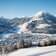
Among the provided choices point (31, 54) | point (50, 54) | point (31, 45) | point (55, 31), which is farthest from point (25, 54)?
point (55, 31)

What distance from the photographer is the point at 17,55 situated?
27.1 metres

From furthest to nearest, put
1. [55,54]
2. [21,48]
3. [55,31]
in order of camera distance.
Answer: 1. [55,31]
2. [21,48]
3. [55,54]

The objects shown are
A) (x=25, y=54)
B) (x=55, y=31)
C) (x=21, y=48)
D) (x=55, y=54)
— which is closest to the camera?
(x=55, y=54)

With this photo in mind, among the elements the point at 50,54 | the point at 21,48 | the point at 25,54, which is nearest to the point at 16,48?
the point at 21,48

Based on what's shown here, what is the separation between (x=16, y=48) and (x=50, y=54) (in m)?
8.85

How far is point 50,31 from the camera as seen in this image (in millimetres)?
199000

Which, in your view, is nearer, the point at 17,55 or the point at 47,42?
the point at 17,55

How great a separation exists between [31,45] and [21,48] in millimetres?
2693

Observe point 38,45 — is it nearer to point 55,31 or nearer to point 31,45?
point 31,45

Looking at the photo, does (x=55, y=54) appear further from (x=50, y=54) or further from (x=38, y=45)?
(x=38, y=45)


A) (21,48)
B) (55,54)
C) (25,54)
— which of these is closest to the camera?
(55,54)

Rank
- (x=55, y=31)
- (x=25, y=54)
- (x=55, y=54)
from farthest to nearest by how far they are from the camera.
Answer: (x=55, y=31)
(x=25, y=54)
(x=55, y=54)

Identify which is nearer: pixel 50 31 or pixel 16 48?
pixel 16 48

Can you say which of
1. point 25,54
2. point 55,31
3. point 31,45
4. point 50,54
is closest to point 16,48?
point 31,45
